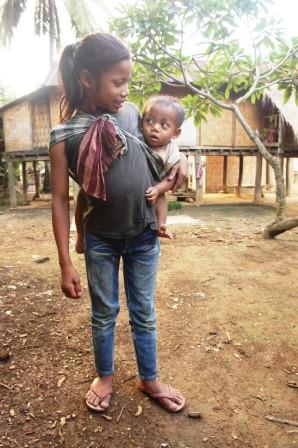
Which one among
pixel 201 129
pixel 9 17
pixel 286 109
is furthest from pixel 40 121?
pixel 286 109

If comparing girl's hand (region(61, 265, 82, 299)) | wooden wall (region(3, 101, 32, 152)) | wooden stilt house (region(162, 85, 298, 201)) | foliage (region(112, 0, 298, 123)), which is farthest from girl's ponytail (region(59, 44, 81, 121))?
wooden wall (region(3, 101, 32, 152))

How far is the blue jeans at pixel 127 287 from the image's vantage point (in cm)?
177

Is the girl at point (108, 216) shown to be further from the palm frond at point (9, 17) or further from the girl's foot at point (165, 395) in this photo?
A: the palm frond at point (9, 17)

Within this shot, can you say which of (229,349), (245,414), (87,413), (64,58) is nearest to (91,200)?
(64,58)

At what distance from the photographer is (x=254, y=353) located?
2611 mm

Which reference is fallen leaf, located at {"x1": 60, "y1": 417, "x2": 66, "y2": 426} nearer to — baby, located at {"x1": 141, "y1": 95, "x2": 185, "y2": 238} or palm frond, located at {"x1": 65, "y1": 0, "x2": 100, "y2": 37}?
baby, located at {"x1": 141, "y1": 95, "x2": 185, "y2": 238}

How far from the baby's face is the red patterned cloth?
19cm

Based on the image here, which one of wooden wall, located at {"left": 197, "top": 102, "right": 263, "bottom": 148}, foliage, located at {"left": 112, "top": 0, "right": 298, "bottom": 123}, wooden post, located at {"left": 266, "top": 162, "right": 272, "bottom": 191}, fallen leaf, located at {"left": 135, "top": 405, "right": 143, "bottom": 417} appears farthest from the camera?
wooden post, located at {"left": 266, "top": 162, "right": 272, "bottom": 191}

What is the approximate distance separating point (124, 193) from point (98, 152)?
0.75 feet

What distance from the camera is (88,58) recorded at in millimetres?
1485

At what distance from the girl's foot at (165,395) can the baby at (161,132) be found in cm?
92

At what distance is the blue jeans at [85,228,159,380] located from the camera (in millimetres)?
1771

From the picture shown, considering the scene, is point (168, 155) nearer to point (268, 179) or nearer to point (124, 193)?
point (124, 193)

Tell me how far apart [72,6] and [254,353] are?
14911 millimetres
